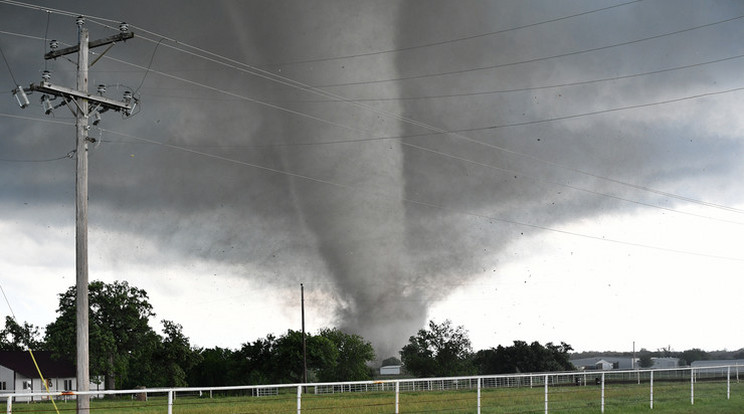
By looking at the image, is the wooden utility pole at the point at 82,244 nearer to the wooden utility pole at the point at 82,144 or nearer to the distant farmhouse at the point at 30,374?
the wooden utility pole at the point at 82,144

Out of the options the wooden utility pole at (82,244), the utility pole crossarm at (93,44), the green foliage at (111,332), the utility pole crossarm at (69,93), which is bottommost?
the green foliage at (111,332)

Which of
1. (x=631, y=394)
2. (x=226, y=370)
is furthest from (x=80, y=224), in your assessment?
(x=226, y=370)

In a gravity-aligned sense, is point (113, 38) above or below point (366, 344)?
above

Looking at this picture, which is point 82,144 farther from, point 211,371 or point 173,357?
point 211,371

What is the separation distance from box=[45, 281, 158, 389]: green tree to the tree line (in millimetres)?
102

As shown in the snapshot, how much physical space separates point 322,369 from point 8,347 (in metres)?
62.4

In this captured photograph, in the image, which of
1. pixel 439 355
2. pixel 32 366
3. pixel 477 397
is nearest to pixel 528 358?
pixel 439 355

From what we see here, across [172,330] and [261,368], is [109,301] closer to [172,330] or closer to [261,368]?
[172,330]

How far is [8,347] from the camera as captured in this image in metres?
130

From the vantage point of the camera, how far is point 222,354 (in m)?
111

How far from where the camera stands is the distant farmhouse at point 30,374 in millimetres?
90688

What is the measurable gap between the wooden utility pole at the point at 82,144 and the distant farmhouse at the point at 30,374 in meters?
71.2

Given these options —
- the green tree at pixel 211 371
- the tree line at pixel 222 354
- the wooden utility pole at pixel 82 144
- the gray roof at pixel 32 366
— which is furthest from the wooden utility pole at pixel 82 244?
the green tree at pixel 211 371

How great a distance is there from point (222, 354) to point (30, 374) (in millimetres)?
27433
